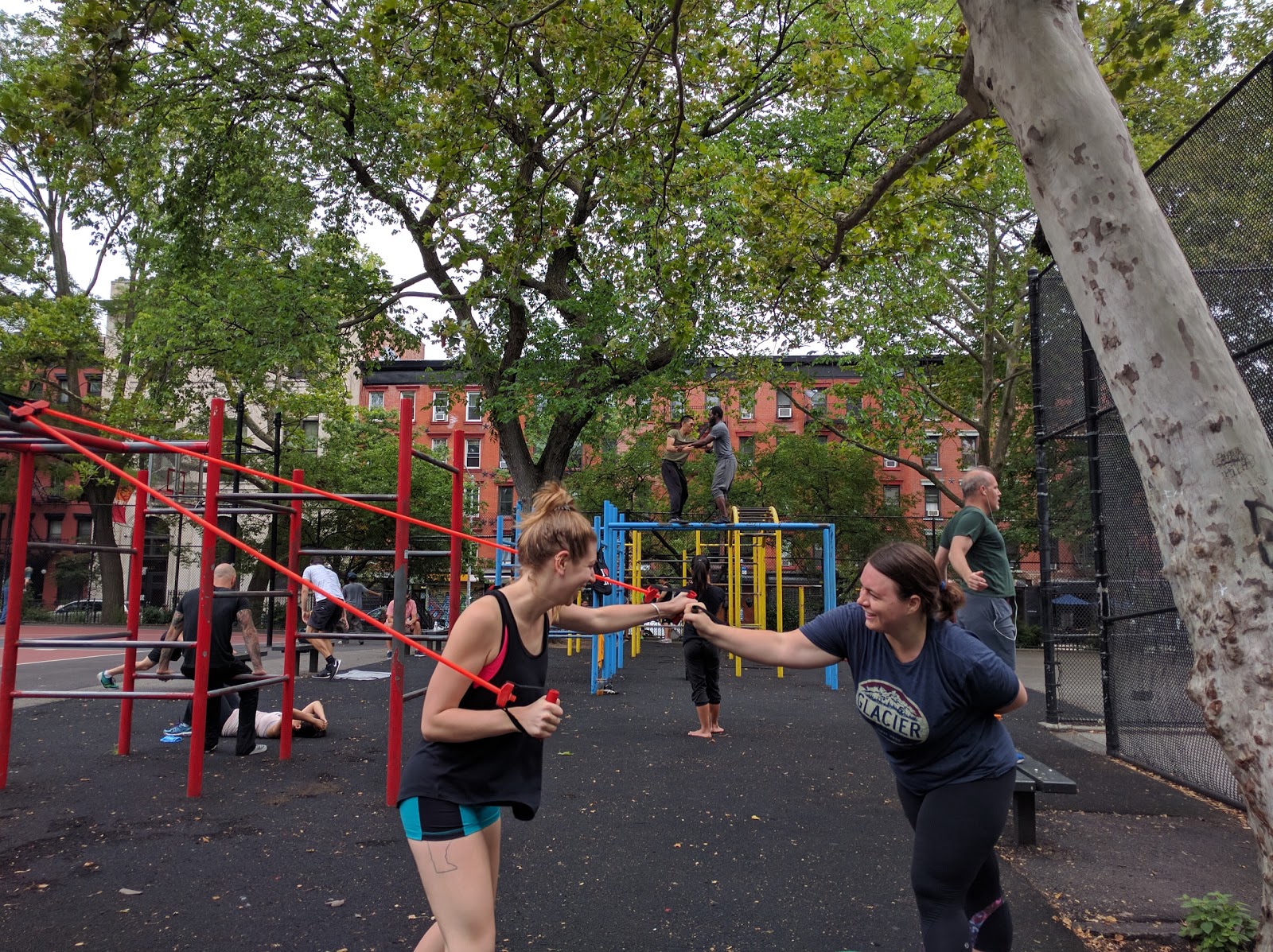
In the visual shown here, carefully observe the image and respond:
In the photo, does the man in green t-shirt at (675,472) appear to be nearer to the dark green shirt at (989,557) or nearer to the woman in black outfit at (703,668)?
the woman in black outfit at (703,668)

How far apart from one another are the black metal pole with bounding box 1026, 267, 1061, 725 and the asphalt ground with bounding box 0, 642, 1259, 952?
1137 mm

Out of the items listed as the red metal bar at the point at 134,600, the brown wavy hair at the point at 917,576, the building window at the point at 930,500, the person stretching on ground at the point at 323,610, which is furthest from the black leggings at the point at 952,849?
the building window at the point at 930,500

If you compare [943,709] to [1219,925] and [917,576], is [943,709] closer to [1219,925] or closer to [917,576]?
[917,576]

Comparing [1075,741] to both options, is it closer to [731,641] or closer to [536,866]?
[536,866]

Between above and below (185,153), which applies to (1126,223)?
below

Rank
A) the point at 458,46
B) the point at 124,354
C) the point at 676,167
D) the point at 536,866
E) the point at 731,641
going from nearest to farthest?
the point at 731,641, the point at 536,866, the point at 458,46, the point at 676,167, the point at 124,354

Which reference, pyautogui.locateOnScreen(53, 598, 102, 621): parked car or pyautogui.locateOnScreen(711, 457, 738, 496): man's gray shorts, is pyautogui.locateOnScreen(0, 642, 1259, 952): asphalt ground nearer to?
pyautogui.locateOnScreen(711, 457, 738, 496): man's gray shorts

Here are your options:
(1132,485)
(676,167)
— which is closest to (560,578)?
(1132,485)

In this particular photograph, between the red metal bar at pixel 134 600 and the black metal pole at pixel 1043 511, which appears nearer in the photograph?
the red metal bar at pixel 134 600

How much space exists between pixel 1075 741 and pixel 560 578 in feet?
24.4

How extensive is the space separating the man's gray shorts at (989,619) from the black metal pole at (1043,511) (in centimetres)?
317

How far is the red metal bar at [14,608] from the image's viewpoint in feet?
20.1

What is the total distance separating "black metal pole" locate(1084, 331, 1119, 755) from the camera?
7.43m

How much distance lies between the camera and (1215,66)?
1719cm
